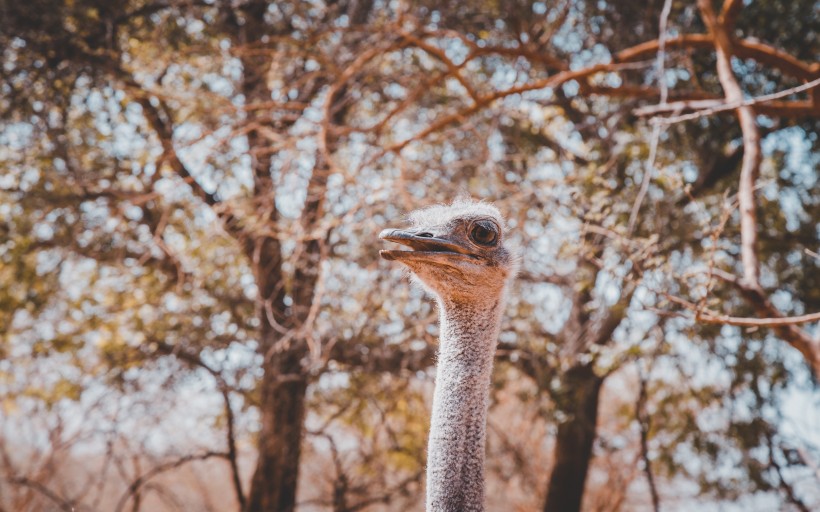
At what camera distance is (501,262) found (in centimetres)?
238

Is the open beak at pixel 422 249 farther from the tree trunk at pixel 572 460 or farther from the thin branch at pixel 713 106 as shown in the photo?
the tree trunk at pixel 572 460

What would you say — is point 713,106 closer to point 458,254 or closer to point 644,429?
point 458,254

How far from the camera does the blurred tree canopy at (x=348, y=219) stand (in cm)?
522

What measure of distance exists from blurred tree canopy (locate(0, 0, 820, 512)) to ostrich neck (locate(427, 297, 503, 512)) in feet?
7.60

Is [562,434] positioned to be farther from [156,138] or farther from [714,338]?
[156,138]

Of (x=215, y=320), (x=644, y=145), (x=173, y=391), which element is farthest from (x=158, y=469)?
(x=644, y=145)

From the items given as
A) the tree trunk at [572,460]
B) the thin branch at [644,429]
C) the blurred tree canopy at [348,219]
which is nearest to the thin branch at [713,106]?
the blurred tree canopy at [348,219]

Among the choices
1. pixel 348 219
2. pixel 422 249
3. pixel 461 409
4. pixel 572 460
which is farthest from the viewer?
pixel 572 460

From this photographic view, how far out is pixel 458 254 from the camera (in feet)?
7.48

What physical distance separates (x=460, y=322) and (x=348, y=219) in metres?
2.94

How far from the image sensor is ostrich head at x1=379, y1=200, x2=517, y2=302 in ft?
7.33

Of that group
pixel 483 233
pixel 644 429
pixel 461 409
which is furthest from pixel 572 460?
pixel 461 409

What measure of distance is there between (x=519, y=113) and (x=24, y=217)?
12.1 feet

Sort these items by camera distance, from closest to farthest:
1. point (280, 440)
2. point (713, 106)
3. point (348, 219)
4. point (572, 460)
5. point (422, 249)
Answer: point (422, 249), point (713, 106), point (348, 219), point (280, 440), point (572, 460)
